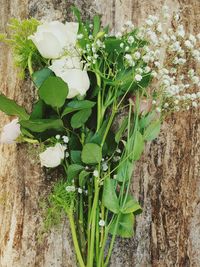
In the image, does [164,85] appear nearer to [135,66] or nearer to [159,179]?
[135,66]

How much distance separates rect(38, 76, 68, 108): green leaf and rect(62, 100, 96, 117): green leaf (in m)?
0.02

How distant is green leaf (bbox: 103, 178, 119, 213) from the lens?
55.6 inches

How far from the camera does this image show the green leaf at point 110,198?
141 centimetres

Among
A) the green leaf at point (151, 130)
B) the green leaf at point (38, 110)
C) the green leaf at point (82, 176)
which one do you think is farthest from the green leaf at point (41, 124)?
the green leaf at point (151, 130)

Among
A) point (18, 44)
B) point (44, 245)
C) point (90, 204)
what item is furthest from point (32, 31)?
point (44, 245)

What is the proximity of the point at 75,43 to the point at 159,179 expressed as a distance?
51 cm

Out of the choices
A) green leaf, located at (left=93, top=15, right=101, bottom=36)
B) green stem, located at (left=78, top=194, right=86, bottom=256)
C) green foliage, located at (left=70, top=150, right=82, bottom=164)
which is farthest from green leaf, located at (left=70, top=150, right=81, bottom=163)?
green leaf, located at (left=93, top=15, right=101, bottom=36)

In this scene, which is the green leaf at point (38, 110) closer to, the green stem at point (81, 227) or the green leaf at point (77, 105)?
the green leaf at point (77, 105)

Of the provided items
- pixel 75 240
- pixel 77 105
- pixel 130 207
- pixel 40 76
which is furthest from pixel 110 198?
pixel 40 76

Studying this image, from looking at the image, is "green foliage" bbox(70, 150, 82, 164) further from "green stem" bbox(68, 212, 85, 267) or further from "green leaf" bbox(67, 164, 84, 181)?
"green stem" bbox(68, 212, 85, 267)

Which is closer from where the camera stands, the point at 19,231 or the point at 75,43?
the point at 75,43

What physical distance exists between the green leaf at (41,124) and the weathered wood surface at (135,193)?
0.20 meters

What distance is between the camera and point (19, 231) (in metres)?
1.58

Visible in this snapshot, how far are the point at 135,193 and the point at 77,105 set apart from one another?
15.2 inches
